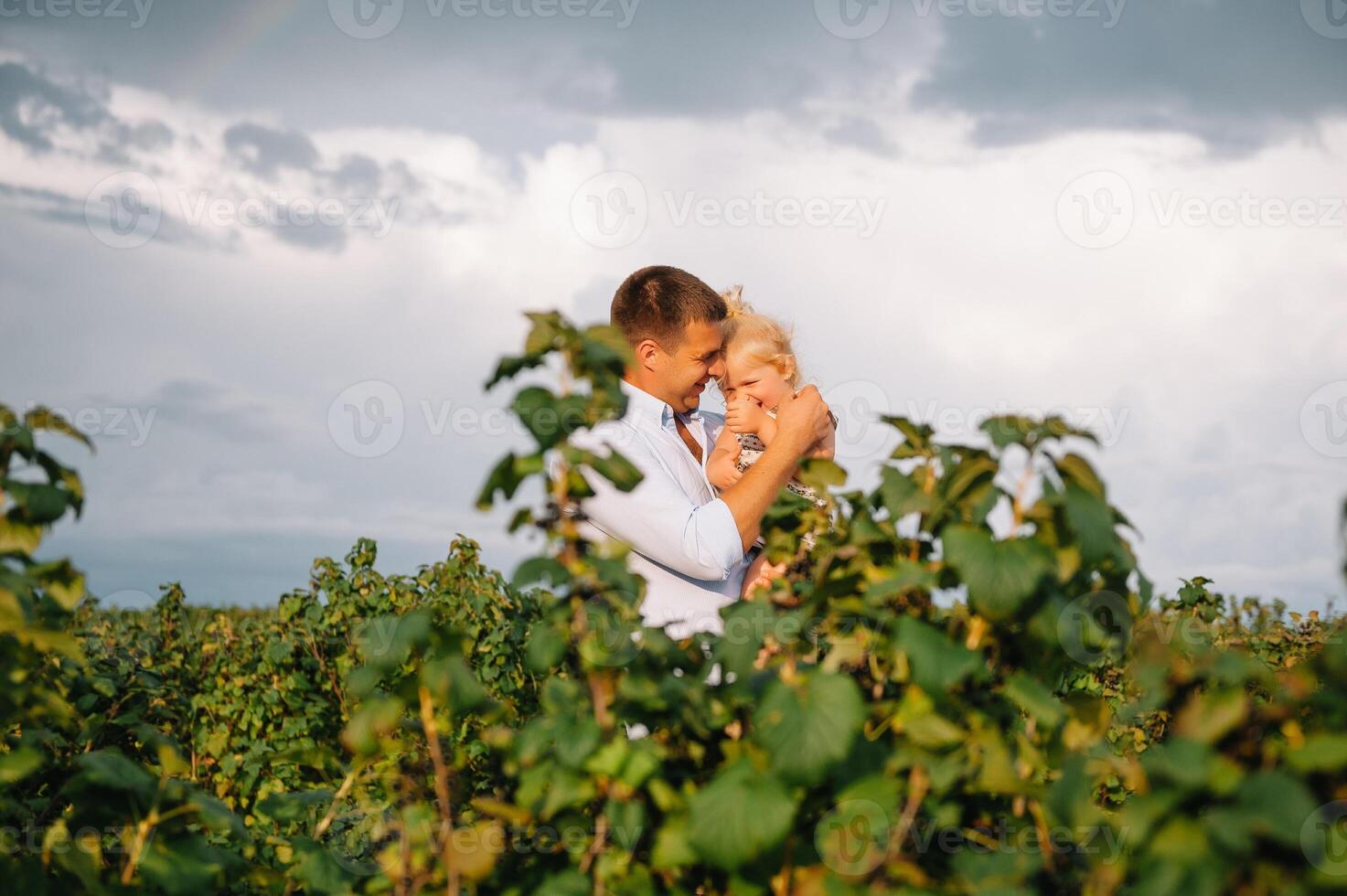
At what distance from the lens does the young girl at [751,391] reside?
5.09 m

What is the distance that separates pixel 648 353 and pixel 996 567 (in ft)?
11.2

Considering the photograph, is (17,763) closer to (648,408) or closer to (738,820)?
(738,820)

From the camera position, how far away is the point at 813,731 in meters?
1.85

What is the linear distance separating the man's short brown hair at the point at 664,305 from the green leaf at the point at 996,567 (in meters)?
3.32

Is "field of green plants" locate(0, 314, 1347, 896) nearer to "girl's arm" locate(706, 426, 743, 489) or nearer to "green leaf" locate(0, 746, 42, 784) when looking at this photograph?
"green leaf" locate(0, 746, 42, 784)

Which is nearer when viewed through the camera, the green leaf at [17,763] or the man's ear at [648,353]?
the green leaf at [17,763]

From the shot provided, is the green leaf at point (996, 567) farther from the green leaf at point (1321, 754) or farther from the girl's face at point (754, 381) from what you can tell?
the girl's face at point (754, 381)

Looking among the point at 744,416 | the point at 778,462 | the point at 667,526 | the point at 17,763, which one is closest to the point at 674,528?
the point at 667,526

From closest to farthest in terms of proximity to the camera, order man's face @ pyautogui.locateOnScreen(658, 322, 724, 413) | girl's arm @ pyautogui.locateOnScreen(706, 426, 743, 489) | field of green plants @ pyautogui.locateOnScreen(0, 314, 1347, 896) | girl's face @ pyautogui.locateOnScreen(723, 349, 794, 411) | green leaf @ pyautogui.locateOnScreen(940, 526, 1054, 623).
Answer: field of green plants @ pyautogui.locateOnScreen(0, 314, 1347, 896)
green leaf @ pyautogui.locateOnScreen(940, 526, 1054, 623)
girl's arm @ pyautogui.locateOnScreen(706, 426, 743, 489)
man's face @ pyautogui.locateOnScreen(658, 322, 724, 413)
girl's face @ pyautogui.locateOnScreen(723, 349, 794, 411)

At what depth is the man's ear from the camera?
5168mm

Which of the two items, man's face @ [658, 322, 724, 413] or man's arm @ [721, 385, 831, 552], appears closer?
man's arm @ [721, 385, 831, 552]

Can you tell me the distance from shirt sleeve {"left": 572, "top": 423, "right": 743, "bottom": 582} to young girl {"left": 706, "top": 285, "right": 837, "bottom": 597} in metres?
0.88

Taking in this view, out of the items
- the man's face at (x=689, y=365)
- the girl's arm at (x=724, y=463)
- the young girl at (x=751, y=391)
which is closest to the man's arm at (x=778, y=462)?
the young girl at (x=751, y=391)

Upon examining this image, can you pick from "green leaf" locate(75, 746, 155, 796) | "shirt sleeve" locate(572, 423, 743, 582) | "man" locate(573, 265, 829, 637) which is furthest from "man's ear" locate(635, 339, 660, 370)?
"green leaf" locate(75, 746, 155, 796)
